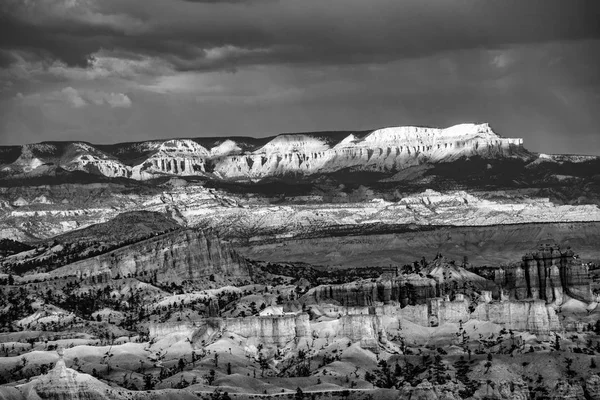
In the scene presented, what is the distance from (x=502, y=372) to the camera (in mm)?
184500

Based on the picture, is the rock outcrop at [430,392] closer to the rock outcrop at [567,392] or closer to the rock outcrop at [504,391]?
the rock outcrop at [504,391]

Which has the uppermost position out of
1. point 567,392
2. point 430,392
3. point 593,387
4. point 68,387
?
point 68,387

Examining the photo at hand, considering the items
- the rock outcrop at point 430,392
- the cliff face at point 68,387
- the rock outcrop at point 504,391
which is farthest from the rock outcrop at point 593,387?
the cliff face at point 68,387

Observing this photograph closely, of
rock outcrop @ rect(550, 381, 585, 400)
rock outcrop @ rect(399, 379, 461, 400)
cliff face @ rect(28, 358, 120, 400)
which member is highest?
cliff face @ rect(28, 358, 120, 400)

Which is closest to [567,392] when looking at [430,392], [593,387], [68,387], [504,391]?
[593,387]

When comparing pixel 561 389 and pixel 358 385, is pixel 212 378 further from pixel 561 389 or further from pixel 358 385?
pixel 561 389

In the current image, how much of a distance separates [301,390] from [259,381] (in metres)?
7.83

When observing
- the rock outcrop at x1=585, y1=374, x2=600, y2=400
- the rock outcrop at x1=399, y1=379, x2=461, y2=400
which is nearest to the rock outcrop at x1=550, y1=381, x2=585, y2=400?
the rock outcrop at x1=585, y1=374, x2=600, y2=400

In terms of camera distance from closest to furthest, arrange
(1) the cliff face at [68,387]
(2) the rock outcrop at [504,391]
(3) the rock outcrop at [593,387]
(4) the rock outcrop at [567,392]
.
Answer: (1) the cliff face at [68,387] < (3) the rock outcrop at [593,387] < (4) the rock outcrop at [567,392] < (2) the rock outcrop at [504,391]

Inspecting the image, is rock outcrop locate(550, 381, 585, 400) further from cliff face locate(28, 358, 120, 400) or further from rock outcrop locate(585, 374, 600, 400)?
cliff face locate(28, 358, 120, 400)

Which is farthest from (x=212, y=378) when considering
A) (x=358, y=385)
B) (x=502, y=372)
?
(x=502, y=372)

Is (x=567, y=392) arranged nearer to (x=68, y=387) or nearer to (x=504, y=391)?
(x=504, y=391)

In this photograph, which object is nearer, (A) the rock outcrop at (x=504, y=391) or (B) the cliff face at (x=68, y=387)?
(B) the cliff face at (x=68, y=387)

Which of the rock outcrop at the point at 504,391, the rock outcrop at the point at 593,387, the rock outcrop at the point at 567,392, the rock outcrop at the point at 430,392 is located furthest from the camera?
the rock outcrop at the point at 504,391
